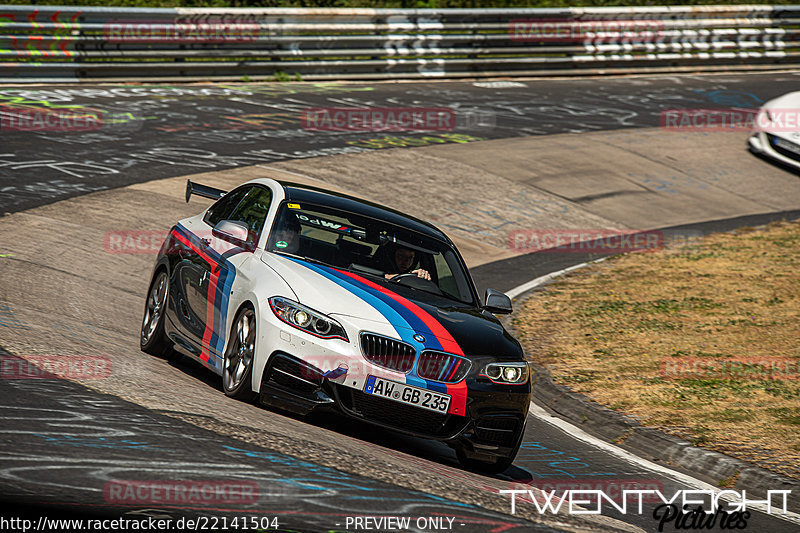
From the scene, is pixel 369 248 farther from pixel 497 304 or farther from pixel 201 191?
pixel 201 191

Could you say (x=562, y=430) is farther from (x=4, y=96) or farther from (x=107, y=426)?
(x=4, y=96)

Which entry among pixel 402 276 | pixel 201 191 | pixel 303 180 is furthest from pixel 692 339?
pixel 303 180

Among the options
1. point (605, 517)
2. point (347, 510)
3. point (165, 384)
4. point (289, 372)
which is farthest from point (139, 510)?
point (605, 517)

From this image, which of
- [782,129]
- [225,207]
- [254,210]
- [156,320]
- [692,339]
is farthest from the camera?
[782,129]

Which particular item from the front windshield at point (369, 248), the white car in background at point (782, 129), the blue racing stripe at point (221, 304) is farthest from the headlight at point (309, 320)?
the white car in background at point (782, 129)

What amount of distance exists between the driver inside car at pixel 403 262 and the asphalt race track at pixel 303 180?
49.9 inches

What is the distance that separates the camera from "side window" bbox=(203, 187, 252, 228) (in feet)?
28.6

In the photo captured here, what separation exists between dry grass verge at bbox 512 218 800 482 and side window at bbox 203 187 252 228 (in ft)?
11.9

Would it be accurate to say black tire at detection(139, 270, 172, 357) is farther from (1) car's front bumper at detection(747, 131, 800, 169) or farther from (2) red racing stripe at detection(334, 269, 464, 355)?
(1) car's front bumper at detection(747, 131, 800, 169)

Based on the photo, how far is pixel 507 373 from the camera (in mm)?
7027

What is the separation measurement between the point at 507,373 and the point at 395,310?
880mm

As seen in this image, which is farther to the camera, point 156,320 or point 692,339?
point 692,339

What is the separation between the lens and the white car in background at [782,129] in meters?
20.4

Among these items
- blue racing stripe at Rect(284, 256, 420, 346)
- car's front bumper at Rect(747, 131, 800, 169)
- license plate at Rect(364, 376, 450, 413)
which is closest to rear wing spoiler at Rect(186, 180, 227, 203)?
blue racing stripe at Rect(284, 256, 420, 346)
